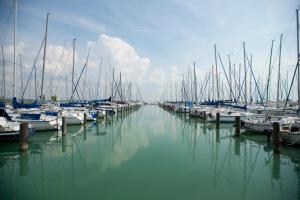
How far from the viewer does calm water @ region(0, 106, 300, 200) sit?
30.6ft

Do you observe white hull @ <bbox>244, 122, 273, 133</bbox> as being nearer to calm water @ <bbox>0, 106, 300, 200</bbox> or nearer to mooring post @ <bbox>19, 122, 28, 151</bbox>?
calm water @ <bbox>0, 106, 300, 200</bbox>

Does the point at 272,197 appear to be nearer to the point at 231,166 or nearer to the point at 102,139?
the point at 231,166

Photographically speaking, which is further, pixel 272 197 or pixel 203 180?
pixel 203 180

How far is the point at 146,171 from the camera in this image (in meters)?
11.9

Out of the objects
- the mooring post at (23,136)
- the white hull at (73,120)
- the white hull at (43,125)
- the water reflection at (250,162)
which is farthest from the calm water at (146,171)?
the white hull at (73,120)

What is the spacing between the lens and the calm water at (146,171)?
9312 millimetres

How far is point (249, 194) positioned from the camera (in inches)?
363

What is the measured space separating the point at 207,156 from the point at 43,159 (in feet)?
33.4

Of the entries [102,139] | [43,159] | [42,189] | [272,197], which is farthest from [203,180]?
[102,139]

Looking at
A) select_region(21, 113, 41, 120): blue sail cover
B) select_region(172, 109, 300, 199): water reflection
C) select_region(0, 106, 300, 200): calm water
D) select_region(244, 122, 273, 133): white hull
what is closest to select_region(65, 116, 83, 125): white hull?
select_region(21, 113, 41, 120): blue sail cover

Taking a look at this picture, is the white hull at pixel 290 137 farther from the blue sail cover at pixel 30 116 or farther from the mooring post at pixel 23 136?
the blue sail cover at pixel 30 116

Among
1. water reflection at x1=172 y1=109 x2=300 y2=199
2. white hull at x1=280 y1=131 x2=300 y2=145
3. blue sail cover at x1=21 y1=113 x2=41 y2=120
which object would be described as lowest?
water reflection at x1=172 y1=109 x2=300 y2=199

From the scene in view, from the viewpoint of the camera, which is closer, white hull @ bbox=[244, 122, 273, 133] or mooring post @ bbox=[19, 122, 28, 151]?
mooring post @ bbox=[19, 122, 28, 151]

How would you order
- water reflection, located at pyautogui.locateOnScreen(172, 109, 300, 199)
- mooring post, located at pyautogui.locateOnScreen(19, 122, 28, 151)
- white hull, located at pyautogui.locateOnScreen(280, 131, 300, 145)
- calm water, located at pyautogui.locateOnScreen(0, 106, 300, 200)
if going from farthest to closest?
white hull, located at pyautogui.locateOnScreen(280, 131, 300, 145) < mooring post, located at pyautogui.locateOnScreen(19, 122, 28, 151) < water reflection, located at pyautogui.locateOnScreen(172, 109, 300, 199) < calm water, located at pyautogui.locateOnScreen(0, 106, 300, 200)
